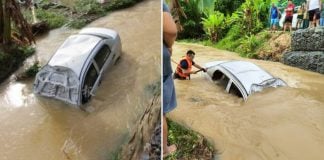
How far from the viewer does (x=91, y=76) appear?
1.08 meters

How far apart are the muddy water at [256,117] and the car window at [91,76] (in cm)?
67

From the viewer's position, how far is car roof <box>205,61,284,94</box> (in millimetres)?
1881

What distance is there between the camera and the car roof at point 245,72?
188 cm

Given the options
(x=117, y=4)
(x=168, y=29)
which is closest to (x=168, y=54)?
(x=168, y=29)

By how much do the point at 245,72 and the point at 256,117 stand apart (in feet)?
0.65

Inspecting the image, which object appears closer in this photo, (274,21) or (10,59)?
(10,59)

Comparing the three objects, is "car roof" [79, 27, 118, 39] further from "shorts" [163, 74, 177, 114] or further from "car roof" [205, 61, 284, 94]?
"car roof" [205, 61, 284, 94]

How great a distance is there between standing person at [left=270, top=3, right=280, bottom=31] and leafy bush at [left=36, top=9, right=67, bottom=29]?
1.20 meters

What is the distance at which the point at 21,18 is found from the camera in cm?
109

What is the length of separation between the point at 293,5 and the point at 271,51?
23cm

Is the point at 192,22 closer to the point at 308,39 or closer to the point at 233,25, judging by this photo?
the point at 233,25

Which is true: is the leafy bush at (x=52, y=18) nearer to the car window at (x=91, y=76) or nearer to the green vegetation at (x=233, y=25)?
the car window at (x=91, y=76)

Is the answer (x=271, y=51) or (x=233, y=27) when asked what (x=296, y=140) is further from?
(x=233, y=27)

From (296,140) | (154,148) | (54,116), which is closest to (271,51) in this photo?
(296,140)
